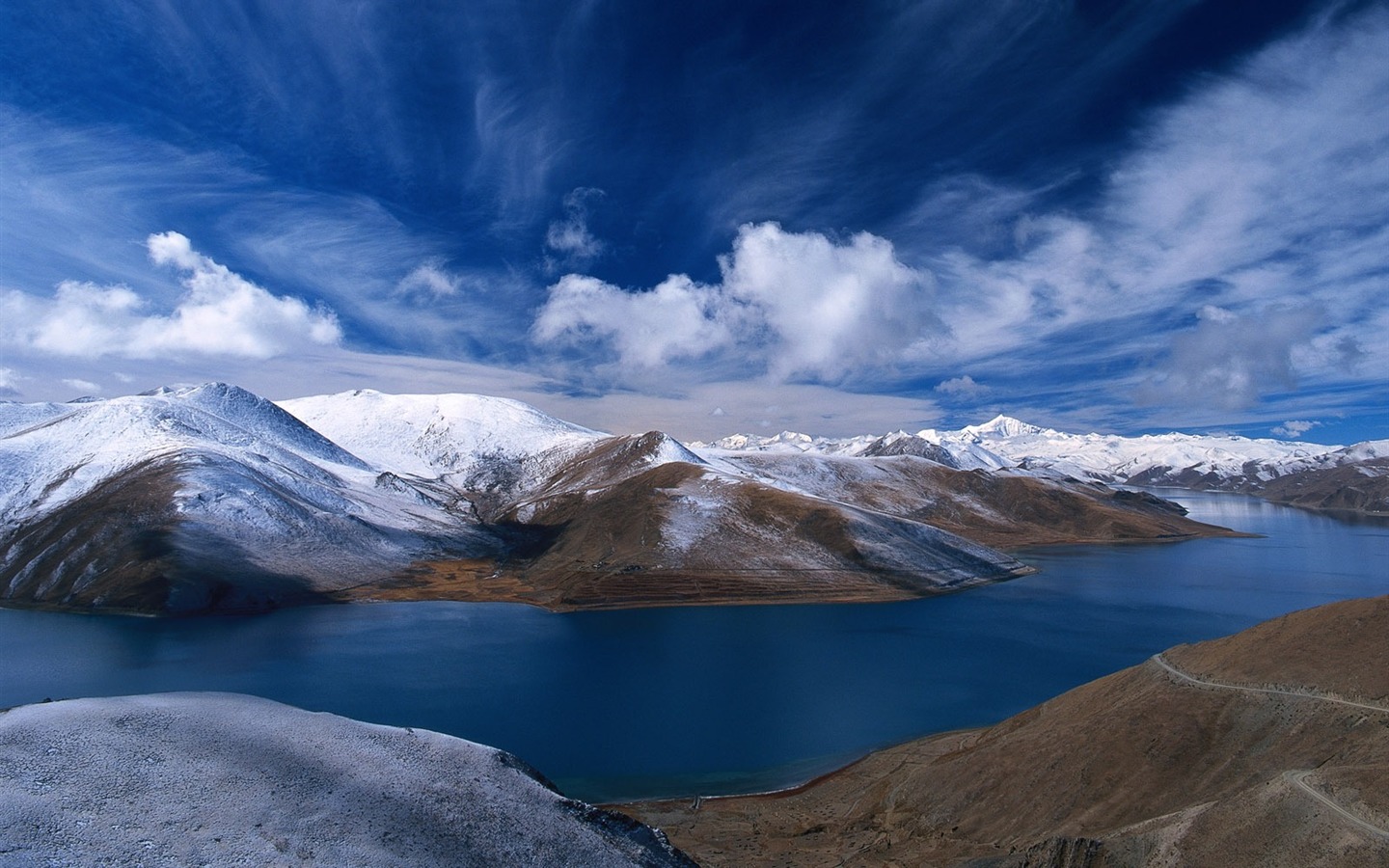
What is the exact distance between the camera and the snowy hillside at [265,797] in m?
14.5

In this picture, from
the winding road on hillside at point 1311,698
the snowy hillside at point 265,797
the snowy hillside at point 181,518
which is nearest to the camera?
the snowy hillside at point 265,797

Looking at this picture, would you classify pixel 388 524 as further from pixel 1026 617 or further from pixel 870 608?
pixel 1026 617

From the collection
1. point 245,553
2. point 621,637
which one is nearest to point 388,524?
point 245,553

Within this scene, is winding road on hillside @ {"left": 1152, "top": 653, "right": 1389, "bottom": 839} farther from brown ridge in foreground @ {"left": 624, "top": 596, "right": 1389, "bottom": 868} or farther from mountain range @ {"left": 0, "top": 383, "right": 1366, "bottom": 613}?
mountain range @ {"left": 0, "top": 383, "right": 1366, "bottom": 613}

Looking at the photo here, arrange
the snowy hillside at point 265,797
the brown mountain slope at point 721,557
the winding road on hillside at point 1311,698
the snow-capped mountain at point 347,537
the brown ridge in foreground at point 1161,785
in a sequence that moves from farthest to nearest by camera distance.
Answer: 1. the brown mountain slope at point 721,557
2. the snow-capped mountain at point 347,537
3. the brown ridge in foreground at point 1161,785
4. the winding road on hillside at point 1311,698
5. the snowy hillside at point 265,797

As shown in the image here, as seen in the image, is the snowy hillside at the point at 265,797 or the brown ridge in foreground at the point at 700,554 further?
the brown ridge in foreground at the point at 700,554

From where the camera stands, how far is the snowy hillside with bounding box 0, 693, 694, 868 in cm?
1452

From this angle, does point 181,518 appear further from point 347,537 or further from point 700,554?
point 700,554

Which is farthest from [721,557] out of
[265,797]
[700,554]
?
[265,797]

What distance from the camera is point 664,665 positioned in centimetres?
5809

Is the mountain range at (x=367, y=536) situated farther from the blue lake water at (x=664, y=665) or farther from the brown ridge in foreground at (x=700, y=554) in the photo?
the blue lake water at (x=664, y=665)

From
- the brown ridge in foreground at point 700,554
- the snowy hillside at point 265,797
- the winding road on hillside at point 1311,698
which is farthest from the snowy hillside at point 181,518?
the winding road on hillside at point 1311,698

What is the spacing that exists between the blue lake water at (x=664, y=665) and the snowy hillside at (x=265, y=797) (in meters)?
15.3

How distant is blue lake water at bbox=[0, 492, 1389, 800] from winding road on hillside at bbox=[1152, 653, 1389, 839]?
Answer: 16980 mm
